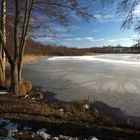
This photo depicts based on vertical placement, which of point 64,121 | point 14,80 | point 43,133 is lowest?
point 64,121

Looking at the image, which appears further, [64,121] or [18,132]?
[64,121]

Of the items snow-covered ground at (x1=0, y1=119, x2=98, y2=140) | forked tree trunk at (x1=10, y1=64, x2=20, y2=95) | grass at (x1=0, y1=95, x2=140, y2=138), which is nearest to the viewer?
snow-covered ground at (x1=0, y1=119, x2=98, y2=140)

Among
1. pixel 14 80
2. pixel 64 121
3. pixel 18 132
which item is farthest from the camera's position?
pixel 14 80

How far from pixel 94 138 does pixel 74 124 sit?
1.30 m

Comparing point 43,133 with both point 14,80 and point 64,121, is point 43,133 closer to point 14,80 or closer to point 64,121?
point 64,121

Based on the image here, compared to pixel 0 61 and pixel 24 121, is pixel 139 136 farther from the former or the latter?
pixel 0 61

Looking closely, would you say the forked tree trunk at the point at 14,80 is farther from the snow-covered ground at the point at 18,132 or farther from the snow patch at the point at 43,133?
the snow patch at the point at 43,133

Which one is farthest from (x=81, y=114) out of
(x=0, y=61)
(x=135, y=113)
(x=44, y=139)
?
(x=0, y=61)

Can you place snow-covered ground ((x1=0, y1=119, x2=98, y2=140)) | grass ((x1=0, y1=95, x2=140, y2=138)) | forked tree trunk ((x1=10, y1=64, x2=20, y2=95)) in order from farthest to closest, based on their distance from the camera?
forked tree trunk ((x1=10, y1=64, x2=20, y2=95)) < grass ((x1=0, y1=95, x2=140, y2=138)) < snow-covered ground ((x1=0, y1=119, x2=98, y2=140))

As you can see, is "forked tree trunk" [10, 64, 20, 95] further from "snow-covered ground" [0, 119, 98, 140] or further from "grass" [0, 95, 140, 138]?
"snow-covered ground" [0, 119, 98, 140]

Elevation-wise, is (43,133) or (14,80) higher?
(14,80)

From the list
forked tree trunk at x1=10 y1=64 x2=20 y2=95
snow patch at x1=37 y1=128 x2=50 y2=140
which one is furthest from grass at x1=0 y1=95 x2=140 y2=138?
forked tree trunk at x1=10 y1=64 x2=20 y2=95

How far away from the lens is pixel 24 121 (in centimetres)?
793

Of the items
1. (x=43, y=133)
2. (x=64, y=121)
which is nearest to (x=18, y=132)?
(x=43, y=133)
